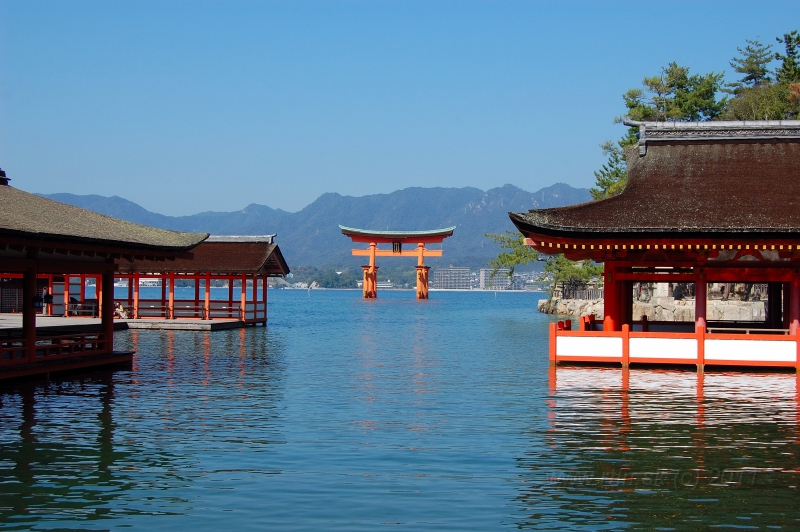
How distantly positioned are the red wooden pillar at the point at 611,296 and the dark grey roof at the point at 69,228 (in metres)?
11.7

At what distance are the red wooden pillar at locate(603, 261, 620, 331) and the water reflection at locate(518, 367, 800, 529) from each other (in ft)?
13.1

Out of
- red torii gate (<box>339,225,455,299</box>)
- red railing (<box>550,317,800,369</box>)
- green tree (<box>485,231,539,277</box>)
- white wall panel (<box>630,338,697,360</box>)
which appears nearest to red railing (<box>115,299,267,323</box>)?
red railing (<box>550,317,800,369</box>)

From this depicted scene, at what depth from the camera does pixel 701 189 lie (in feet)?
78.3

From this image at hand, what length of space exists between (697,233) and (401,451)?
1138 centimetres

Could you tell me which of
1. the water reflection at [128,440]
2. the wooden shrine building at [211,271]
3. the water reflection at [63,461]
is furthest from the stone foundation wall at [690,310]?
the water reflection at [63,461]

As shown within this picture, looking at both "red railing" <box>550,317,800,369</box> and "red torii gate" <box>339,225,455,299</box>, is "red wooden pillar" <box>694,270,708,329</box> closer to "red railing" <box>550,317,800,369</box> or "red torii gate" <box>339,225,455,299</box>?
"red railing" <box>550,317,800,369</box>

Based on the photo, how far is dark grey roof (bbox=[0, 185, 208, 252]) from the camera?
62.5 ft

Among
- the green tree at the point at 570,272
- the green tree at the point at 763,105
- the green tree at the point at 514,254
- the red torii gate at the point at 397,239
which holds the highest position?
the green tree at the point at 763,105

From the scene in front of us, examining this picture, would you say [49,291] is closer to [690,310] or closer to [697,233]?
[697,233]

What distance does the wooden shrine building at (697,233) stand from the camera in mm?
22047

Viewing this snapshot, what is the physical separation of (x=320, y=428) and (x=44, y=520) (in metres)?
6.15

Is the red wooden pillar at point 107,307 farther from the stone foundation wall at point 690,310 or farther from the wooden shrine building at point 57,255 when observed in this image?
the stone foundation wall at point 690,310

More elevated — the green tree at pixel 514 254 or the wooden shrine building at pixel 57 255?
the green tree at pixel 514 254

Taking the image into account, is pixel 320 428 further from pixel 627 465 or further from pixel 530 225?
pixel 530 225
